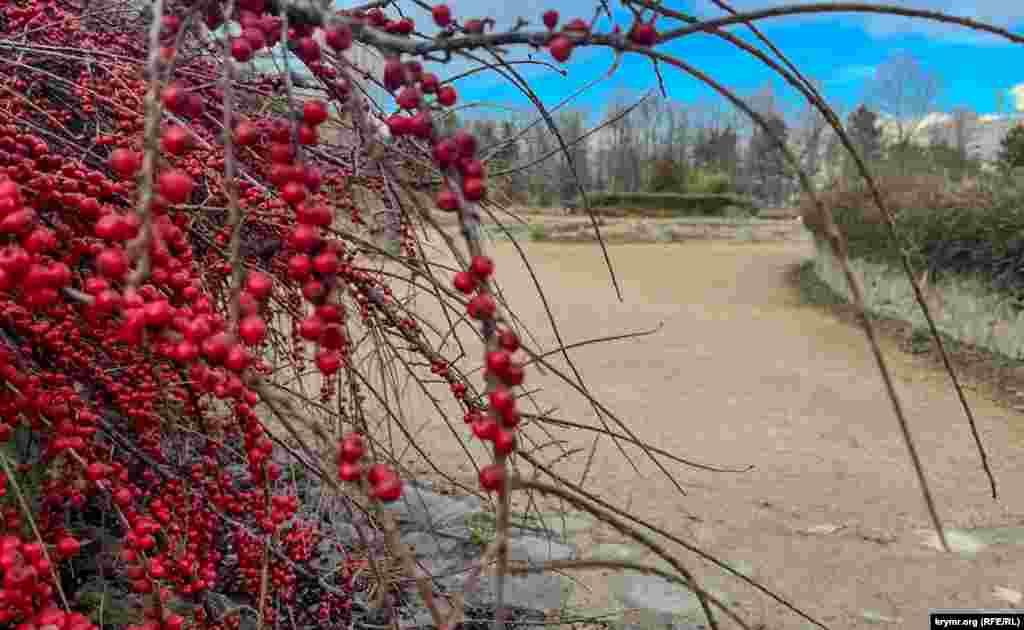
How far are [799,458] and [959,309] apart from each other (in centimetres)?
304

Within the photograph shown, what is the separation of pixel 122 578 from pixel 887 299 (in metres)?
7.33

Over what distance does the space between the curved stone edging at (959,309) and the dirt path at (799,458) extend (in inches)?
20.2

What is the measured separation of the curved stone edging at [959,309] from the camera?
5211mm

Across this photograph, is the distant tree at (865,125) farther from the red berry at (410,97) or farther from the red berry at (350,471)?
the red berry at (350,471)

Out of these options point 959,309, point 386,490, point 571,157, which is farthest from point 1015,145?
point 386,490

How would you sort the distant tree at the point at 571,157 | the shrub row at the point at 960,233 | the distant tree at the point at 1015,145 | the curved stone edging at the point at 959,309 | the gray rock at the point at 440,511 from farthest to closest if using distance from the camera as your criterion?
the distant tree at the point at 1015,145 < the shrub row at the point at 960,233 < the curved stone edging at the point at 959,309 < the gray rock at the point at 440,511 < the distant tree at the point at 571,157

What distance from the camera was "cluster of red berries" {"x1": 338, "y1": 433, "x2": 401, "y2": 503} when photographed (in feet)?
1.58

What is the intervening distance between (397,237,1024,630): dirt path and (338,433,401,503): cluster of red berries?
6.92 feet

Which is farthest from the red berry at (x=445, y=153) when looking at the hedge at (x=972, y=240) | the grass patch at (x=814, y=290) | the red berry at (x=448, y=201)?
the grass patch at (x=814, y=290)

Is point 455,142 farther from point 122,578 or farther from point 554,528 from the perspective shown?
point 554,528

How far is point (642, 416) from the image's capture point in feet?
14.6

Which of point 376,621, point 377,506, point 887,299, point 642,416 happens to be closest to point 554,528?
point 376,621

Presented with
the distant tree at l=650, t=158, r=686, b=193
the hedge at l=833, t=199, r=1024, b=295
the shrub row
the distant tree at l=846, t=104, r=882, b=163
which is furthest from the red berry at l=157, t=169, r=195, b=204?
the distant tree at l=846, t=104, r=882, b=163

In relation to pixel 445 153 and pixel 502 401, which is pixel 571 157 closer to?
pixel 445 153
